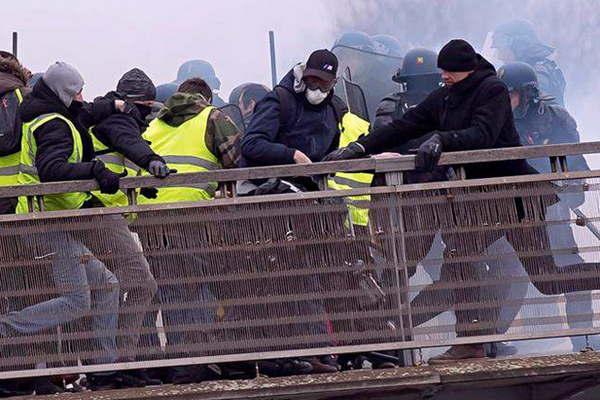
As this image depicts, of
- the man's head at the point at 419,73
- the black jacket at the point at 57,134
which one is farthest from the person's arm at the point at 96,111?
the man's head at the point at 419,73

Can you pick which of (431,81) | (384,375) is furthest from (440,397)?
(431,81)

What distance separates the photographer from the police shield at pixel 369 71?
1116 centimetres

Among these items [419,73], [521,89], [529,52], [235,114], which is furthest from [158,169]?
[529,52]

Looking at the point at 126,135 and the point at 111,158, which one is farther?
the point at 111,158

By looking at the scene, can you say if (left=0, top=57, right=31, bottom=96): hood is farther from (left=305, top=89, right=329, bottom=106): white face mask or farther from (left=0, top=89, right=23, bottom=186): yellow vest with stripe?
(left=305, top=89, right=329, bottom=106): white face mask

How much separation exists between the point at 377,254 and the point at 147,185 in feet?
3.76

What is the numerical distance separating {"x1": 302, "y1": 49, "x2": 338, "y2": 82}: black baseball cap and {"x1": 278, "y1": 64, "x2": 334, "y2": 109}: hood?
0.07 metres

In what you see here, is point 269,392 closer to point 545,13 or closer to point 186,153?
point 186,153

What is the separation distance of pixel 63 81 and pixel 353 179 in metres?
1.68

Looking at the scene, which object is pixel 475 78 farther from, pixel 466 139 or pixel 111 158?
pixel 111 158

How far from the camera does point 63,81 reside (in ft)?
23.7

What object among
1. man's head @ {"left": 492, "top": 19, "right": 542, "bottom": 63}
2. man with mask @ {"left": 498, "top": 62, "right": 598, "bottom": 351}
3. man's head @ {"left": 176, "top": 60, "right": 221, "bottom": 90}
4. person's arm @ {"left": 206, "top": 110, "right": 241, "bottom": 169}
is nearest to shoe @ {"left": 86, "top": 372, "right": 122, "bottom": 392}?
person's arm @ {"left": 206, "top": 110, "right": 241, "bottom": 169}

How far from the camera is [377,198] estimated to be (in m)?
6.84

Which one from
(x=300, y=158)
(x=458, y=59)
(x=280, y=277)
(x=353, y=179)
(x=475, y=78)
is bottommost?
(x=280, y=277)
